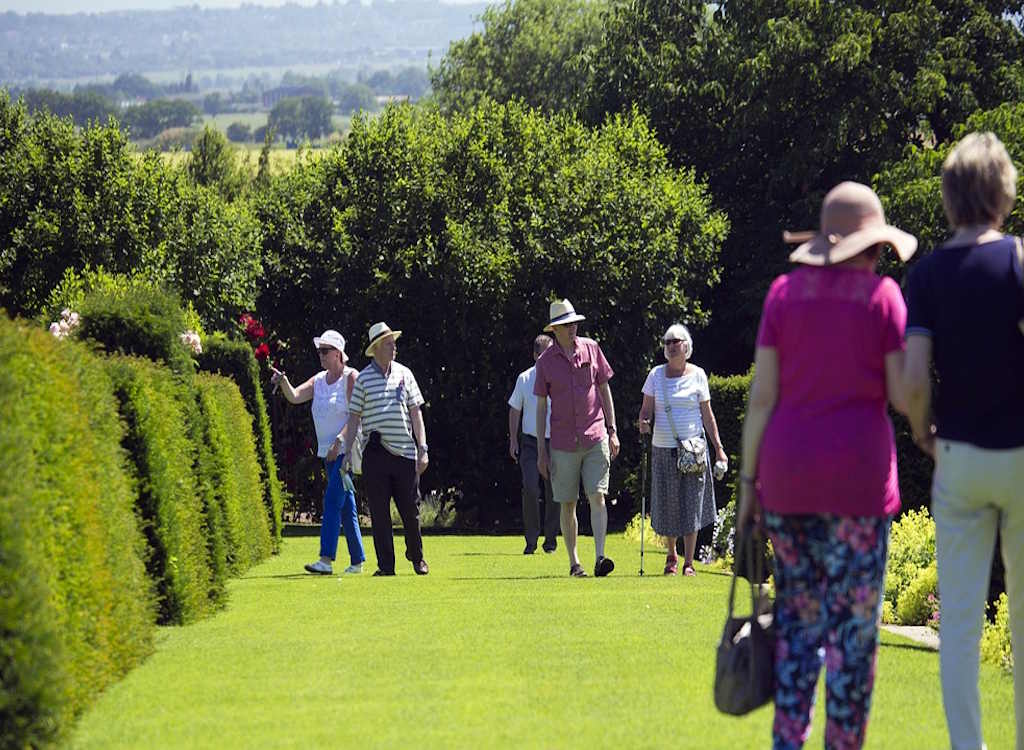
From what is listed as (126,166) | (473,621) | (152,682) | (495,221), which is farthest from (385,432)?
(126,166)

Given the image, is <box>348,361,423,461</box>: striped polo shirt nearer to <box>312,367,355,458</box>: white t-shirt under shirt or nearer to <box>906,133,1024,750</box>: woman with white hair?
<box>312,367,355,458</box>: white t-shirt under shirt

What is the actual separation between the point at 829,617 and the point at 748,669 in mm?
348

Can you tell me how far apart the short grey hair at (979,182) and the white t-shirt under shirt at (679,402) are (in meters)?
8.22

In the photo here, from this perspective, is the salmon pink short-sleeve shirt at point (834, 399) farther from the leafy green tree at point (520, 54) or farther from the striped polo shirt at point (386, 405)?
the leafy green tree at point (520, 54)

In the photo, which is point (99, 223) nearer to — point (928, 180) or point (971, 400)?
point (928, 180)

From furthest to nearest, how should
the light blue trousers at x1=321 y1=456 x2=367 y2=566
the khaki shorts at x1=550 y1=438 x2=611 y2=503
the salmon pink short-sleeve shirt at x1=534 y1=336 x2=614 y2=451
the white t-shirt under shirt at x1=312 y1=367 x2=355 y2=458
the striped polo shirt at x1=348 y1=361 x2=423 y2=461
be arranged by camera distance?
the white t-shirt under shirt at x1=312 y1=367 x2=355 y2=458 → the light blue trousers at x1=321 y1=456 x2=367 y2=566 → the striped polo shirt at x1=348 y1=361 x2=423 y2=461 → the khaki shorts at x1=550 y1=438 x2=611 y2=503 → the salmon pink short-sleeve shirt at x1=534 y1=336 x2=614 y2=451

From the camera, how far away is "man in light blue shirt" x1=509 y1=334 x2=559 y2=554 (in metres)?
19.2

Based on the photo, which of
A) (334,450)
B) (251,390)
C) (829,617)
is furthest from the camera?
(251,390)

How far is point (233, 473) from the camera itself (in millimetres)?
16078

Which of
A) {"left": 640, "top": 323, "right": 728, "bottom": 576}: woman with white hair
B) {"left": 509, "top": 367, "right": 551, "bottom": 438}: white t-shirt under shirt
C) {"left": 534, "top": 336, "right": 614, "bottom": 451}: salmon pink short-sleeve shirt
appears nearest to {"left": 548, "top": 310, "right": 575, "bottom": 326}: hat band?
{"left": 534, "top": 336, "right": 614, "bottom": 451}: salmon pink short-sleeve shirt

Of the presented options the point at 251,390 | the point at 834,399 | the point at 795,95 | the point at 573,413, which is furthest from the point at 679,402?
the point at 795,95

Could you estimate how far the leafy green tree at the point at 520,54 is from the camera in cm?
5666

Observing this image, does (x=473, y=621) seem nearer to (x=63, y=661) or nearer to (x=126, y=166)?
(x=63, y=661)

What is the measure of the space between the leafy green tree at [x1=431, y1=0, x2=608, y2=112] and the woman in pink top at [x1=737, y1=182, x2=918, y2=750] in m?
49.7
